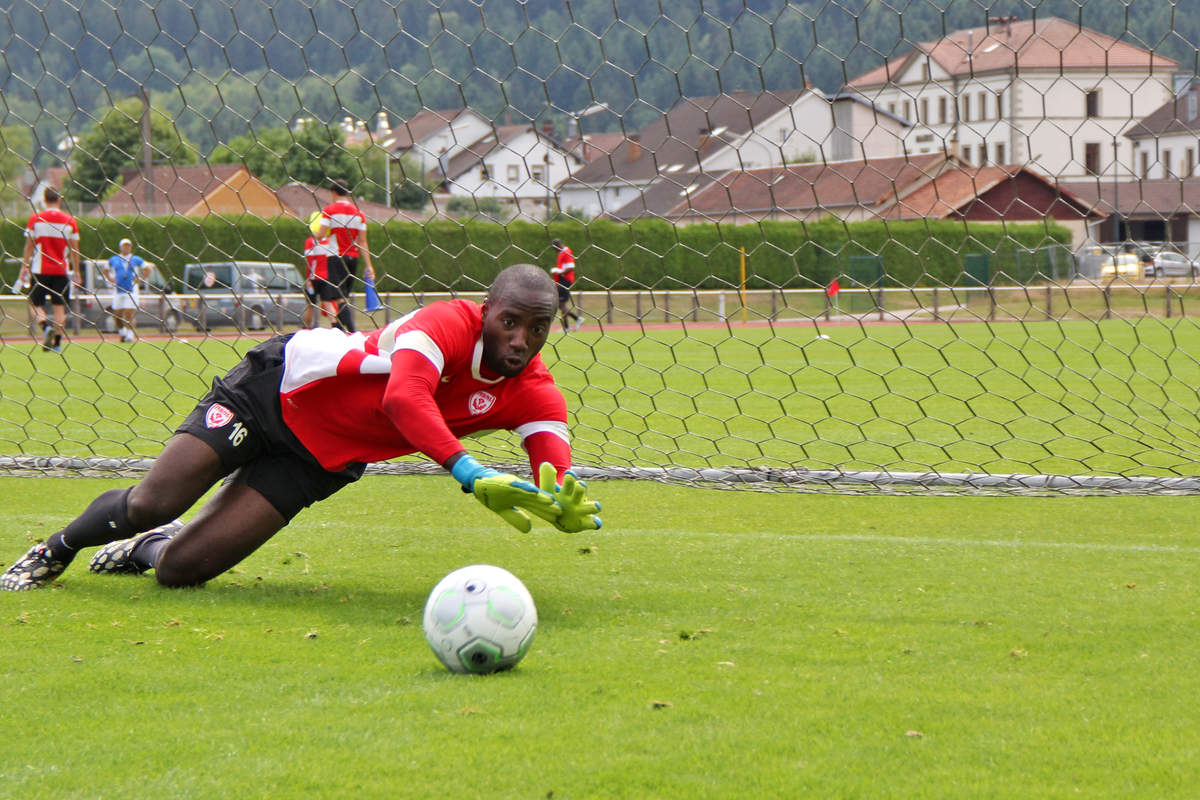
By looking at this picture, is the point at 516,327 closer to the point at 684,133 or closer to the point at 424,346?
the point at 424,346

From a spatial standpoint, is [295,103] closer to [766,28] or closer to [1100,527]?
[766,28]

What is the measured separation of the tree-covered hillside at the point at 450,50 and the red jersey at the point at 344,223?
70 cm

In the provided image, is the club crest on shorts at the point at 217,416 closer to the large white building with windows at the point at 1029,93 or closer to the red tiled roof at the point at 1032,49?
the large white building with windows at the point at 1029,93

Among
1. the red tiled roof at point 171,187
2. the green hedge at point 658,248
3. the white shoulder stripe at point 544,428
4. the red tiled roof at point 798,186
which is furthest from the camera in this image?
the red tiled roof at point 171,187

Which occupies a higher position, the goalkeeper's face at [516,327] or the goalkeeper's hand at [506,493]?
the goalkeeper's face at [516,327]

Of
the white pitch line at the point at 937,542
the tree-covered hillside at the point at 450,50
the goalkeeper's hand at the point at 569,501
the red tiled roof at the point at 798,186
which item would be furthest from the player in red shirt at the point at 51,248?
the goalkeeper's hand at the point at 569,501

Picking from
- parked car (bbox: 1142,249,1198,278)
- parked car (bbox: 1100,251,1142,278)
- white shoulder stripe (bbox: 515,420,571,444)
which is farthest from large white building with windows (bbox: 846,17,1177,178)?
white shoulder stripe (bbox: 515,420,571,444)

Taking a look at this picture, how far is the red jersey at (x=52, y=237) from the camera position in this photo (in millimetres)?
10352

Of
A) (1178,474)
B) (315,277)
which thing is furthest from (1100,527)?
(315,277)

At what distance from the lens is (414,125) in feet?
24.9

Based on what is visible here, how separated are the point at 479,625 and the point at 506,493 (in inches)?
17.5

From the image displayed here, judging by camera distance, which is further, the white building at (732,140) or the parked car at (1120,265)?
the parked car at (1120,265)

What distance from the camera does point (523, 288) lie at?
4.08 metres

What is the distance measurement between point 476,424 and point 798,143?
10.6 feet
